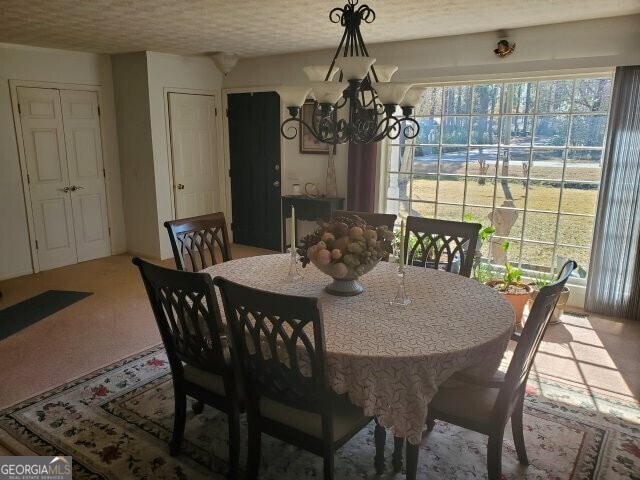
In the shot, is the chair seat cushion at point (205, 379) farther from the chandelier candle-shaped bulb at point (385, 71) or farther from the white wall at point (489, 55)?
the white wall at point (489, 55)

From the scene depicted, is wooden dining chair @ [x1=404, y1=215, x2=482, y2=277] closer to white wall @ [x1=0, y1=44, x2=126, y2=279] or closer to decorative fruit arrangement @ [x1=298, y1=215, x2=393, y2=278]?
decorative fruit arrangement @ [x1=298, y1=215, x2=393, y2=278]

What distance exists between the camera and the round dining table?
170 cm

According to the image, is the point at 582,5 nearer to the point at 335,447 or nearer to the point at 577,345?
the point at 577,345

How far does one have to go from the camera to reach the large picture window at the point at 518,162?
13.4 feet

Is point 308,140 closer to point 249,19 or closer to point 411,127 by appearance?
point 249,19

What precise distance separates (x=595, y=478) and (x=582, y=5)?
2.91 meters

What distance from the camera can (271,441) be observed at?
93.6 inches

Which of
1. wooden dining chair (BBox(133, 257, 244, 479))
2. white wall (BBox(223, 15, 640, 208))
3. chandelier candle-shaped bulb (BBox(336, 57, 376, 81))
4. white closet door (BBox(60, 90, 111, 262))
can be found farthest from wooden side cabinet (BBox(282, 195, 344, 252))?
wooden dining chair (BBox(133, 257, 244, 479))

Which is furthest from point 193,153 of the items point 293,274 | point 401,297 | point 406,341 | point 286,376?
point 406,341

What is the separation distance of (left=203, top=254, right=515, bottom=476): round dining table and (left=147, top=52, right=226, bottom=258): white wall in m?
3.49

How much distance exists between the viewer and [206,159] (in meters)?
6.07

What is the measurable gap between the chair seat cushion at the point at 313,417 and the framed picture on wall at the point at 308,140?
388 cm

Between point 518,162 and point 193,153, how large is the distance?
369cm

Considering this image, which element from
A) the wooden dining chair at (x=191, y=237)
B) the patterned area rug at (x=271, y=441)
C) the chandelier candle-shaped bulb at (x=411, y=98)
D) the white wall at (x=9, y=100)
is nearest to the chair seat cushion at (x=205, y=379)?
the patterned area rug at (x=271, y=441)
